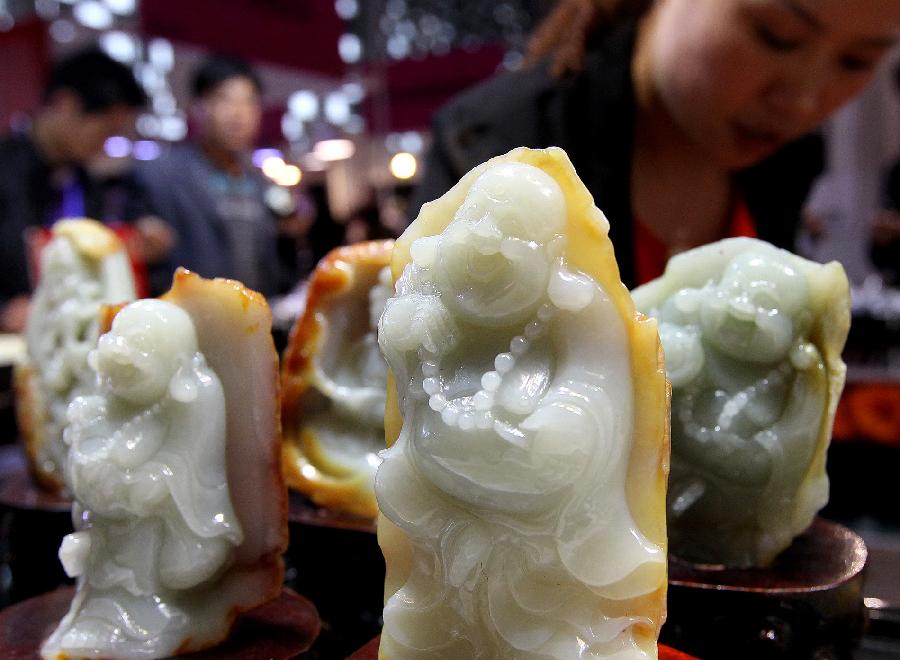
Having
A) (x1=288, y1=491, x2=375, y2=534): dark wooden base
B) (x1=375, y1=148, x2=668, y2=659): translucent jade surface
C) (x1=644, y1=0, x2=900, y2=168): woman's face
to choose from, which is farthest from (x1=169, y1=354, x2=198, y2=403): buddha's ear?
(x1=644, y1=0, x2=900, y2=168): woman's face

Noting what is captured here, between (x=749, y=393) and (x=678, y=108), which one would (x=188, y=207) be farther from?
(x=749, y=393)

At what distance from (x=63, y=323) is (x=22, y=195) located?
155cm

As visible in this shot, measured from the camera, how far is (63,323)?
46.0 inches

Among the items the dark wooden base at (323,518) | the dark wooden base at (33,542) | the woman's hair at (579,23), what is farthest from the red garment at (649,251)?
the dark wooden base at (33,542)

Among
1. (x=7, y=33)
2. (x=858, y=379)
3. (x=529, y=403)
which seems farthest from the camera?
(x=7, y=33)

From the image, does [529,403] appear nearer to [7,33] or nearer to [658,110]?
[658,110]

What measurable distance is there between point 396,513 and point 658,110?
3.52ft

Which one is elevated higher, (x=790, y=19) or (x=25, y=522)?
(x=790, y=19)

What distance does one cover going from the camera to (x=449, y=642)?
0.65 m

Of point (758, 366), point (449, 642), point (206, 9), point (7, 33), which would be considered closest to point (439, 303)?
point (449, 642)

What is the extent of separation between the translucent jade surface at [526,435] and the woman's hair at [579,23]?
96 centimetres

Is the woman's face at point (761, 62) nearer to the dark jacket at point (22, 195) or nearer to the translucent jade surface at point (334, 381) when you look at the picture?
the translucent jade surface at point (334, 381)

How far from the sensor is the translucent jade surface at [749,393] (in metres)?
0.83

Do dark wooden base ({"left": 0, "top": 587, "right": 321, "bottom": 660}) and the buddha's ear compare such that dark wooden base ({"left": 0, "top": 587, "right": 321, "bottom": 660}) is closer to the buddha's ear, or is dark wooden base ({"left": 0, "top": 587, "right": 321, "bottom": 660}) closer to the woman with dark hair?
the buddha's ear
